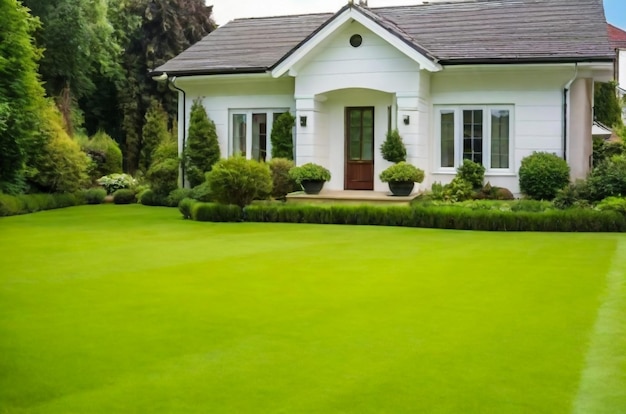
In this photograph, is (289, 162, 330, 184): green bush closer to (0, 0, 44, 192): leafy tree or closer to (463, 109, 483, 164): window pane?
(463, 109, 483, 164): window pane

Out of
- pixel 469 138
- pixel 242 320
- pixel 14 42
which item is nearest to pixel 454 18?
pixel 469 138

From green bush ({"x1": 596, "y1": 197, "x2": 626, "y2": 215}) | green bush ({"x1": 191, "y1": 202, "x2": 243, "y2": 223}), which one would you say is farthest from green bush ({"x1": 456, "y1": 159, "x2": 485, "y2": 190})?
green bush ({"x1": 191, "y1": 202, "x2": 243, "y2": 223})

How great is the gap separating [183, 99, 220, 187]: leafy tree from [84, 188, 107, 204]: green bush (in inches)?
195

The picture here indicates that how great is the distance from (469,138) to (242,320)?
14.4m

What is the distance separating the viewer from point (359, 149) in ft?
70.9

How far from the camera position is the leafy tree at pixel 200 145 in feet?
74.3

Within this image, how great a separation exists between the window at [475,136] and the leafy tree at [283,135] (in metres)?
4.15

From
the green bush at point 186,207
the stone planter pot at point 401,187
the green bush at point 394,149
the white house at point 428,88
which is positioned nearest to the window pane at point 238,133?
the white house at point 428,88

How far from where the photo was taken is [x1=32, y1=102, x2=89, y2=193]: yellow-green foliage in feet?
77.6

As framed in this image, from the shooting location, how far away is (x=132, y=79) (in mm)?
40281

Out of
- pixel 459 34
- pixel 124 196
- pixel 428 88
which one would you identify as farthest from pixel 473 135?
pixel 124 196

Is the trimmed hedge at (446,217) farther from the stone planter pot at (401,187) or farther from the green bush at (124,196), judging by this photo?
the green bush at (124,196)

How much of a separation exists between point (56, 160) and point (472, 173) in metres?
12.7

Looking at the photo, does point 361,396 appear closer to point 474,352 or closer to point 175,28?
point 474,352
